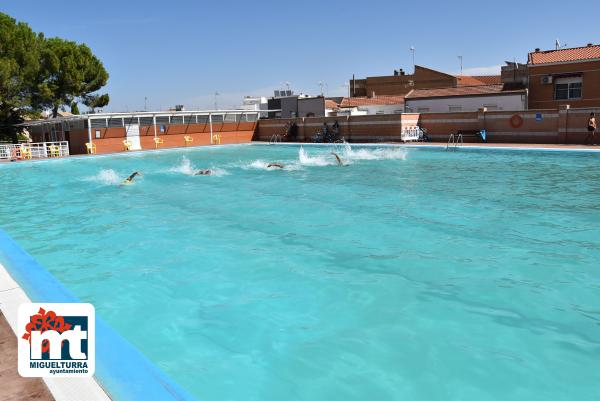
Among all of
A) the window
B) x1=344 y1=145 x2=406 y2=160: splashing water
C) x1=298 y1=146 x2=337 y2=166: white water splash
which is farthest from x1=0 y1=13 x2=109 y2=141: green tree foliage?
the window

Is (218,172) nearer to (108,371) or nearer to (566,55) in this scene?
(108,371)

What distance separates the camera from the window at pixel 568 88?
3045 centimetres

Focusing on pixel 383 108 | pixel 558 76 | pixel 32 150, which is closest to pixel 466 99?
pixel 558 76

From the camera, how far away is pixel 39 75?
111ft

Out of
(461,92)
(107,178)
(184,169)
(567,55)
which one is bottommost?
(107,178)

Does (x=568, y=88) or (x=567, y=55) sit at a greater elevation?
(x=567, y=55)

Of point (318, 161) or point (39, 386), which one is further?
point (318, 161)

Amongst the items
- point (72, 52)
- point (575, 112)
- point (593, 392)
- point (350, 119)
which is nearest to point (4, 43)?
point (72, 52)

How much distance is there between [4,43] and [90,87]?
27.8ft

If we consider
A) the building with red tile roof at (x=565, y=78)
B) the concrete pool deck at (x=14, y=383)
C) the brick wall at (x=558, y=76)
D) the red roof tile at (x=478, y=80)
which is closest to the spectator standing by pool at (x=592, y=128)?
the building with red tile roof at (x=565, y=78)

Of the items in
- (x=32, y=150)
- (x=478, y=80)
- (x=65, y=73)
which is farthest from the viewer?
(x=478, y=80)

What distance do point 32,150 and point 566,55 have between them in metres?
32.9

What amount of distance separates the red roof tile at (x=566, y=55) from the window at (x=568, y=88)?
1.25 meters

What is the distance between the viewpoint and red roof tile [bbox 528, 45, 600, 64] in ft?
98.2
